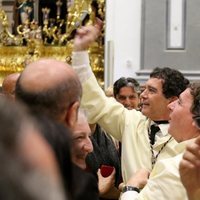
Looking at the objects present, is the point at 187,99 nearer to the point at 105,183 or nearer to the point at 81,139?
the point at 105,183

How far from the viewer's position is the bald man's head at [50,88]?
1.41 metres

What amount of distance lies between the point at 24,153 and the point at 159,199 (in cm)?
161

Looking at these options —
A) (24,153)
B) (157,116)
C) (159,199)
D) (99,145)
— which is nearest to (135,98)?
(99,145)

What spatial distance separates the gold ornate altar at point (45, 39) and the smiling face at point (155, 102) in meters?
4.70

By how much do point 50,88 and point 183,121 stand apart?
3.77 feet

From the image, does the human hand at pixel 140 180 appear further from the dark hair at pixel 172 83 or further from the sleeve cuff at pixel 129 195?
the dark hair at pixel 172 83

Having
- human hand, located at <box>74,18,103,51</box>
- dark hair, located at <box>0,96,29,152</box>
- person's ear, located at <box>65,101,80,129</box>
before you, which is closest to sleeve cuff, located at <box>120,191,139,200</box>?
human hand, located at <box>74,18,103,51</box>

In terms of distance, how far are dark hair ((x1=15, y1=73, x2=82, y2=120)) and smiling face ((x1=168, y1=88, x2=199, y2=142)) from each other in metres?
1.06

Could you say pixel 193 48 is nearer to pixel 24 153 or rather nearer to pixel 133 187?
pixel 133 187

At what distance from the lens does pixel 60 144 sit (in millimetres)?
573

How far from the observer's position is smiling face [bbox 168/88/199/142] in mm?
2447

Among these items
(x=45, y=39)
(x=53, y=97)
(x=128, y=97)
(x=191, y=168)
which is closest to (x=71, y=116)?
(x=53, y=97)

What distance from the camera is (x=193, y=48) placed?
7.53 meters

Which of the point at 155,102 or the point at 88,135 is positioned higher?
the point at 88,135
